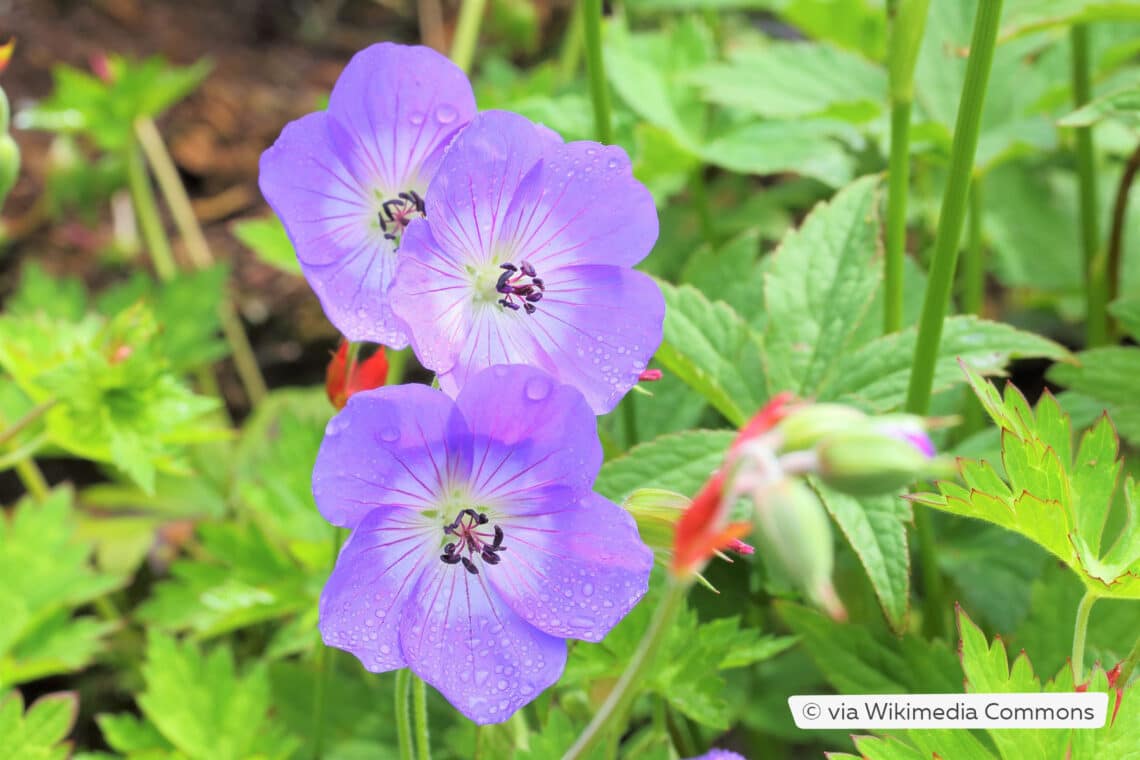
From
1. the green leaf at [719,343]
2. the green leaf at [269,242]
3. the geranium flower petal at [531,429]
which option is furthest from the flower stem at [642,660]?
the green leaf at [269,242]

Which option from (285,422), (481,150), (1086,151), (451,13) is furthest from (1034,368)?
(451,13)

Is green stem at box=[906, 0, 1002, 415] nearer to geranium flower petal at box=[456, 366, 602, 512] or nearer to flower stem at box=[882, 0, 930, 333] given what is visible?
flower stem at box=[882, 0, 930, 333]

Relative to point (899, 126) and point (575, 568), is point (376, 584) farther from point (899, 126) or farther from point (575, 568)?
point (899, 126)

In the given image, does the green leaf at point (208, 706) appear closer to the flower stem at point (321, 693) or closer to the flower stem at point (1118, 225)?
the flower stem at point (321, 693)

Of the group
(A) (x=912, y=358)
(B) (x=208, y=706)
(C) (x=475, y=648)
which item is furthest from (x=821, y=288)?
(B) (x=208, y=706)

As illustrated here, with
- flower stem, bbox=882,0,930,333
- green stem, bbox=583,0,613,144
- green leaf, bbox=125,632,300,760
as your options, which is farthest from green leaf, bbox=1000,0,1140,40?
green leaf, bbox=125,632,300,760
